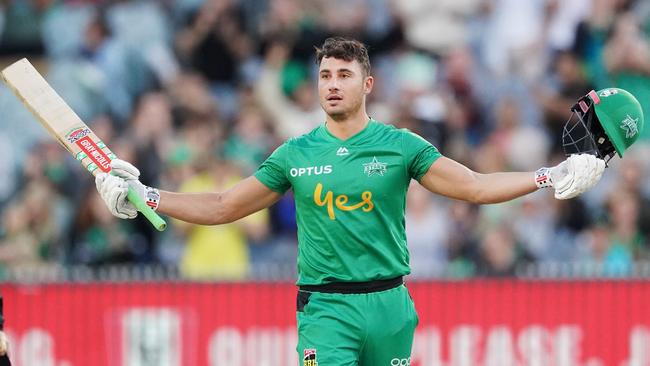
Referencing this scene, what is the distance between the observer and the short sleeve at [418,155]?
26.4ft

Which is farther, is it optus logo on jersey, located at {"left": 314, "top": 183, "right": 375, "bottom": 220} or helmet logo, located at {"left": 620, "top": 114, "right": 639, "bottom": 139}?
optus logo on jersey, located at {"left": 314, "top": 183, "right": 375, "bottom": 220}

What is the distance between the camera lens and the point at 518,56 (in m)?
15.0

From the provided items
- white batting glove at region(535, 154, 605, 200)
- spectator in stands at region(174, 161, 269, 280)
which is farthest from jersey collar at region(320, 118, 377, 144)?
spectator in stands at region(174, 161, 269, 280)

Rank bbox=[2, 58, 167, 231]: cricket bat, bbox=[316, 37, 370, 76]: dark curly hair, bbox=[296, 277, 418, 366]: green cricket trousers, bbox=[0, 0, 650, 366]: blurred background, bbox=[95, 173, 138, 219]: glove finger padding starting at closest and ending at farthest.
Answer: bbox=[296, 277, 418, 366]: green cricket trousers, bbox=[95, 173, 138, 219]: glove finger padding, bbox=[316, 37, 370, 76]: dark curly hair, bbox=[2, 58, 167, 231]: cricket bat, bbox=[0, 0, 650, 366]: blurred background

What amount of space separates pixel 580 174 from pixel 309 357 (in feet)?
6.11

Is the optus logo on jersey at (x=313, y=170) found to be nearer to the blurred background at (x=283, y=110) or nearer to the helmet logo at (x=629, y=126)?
the helmet logo at (x=629, y=126)

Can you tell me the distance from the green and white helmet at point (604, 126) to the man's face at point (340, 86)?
4.08 feet

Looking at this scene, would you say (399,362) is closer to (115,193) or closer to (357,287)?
(357,287)

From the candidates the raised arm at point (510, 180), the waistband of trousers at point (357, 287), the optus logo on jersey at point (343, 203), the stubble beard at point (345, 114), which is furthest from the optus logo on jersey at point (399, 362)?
the stubble beard at point (345, 114)

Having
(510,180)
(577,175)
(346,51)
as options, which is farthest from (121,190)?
(577,175)

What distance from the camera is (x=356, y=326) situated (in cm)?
790

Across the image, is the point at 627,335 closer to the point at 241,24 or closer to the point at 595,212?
the point at 595,212

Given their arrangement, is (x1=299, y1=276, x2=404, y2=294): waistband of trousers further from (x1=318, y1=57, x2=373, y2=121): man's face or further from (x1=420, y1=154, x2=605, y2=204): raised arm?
(x1=318, y1=57, x2=373, y2=121): man's face

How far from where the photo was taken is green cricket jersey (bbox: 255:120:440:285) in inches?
315
